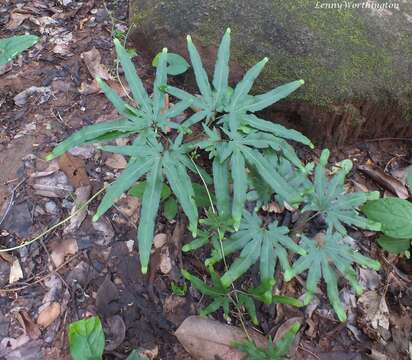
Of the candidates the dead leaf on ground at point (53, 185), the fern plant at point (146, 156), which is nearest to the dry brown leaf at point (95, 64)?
the dead leaf on ground at point (53, 185)

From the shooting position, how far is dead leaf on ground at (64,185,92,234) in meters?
2.27

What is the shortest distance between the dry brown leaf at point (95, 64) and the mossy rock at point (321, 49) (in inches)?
14.1

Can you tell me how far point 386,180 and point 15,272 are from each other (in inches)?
83.9

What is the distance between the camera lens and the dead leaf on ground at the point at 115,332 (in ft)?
6.49

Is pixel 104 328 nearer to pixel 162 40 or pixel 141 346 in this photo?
pixel 141 346

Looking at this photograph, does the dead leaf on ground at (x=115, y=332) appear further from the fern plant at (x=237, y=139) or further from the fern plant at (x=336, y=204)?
the fern plant at (x=336, y=204)

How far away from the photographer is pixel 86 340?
1.79 metres

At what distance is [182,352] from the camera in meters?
2.03

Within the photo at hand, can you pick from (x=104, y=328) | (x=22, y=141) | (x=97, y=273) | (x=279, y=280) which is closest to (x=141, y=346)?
(x=104, y=328)

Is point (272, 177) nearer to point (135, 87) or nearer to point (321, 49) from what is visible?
point (135, 87)

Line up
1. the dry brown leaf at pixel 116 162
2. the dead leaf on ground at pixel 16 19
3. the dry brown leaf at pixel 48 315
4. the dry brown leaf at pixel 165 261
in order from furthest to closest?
the dead leaf on ground at pixel 16 19
the dry brown leaf at pixel 116 162
the dry brown leaf at pixel 165 261
the dry brown leaf at pixel 48 315

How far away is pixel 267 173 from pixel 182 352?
2.99 feet

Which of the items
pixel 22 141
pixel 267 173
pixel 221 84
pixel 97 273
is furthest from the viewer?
pixel 22 141

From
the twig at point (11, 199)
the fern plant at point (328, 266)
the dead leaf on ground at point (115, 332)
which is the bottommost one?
the dead leaf on ground at point (115, 332)
